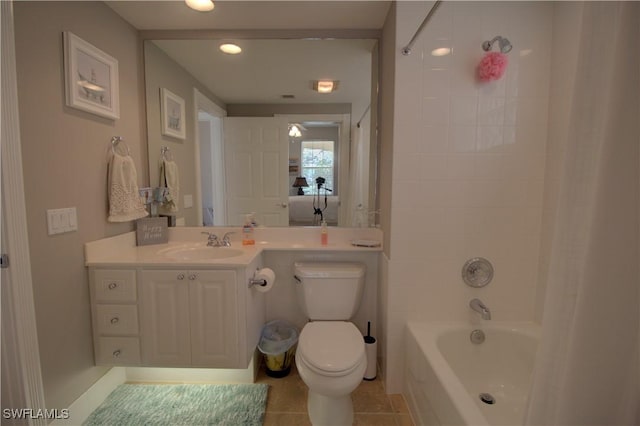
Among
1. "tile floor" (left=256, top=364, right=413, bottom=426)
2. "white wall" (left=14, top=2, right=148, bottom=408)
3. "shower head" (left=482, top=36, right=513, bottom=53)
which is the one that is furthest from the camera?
"tile floor" (left=256, top=364, right=413, bottom=426)

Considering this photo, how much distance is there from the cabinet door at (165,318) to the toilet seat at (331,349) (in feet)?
2.24

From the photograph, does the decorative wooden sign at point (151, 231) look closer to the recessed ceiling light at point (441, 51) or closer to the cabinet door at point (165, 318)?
the cabinet door at point (165, 318)

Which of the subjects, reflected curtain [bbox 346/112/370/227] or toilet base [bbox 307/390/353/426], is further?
reflected curtain [bbox 346/112/370/227]

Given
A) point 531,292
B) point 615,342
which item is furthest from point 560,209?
point 531,292

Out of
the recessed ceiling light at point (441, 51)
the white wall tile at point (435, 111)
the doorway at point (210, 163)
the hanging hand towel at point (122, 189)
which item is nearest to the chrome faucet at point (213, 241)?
the doorway at point (210, 163)

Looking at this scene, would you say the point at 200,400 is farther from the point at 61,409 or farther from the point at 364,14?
the point at 364,14

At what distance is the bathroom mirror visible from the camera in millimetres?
2070

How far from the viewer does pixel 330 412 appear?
1.51 meters

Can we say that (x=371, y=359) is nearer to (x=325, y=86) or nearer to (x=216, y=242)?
(x=216, y=242)

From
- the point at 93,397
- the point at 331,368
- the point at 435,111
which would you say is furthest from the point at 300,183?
the point at 93,397

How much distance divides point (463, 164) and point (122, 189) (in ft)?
6.57

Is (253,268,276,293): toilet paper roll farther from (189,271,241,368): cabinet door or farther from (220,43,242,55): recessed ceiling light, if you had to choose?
(220,43,242,55): recessed ceiling light

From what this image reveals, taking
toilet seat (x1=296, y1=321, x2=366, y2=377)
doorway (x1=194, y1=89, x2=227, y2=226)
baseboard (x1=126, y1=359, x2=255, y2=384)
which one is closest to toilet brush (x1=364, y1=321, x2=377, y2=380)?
toilet seat (x1=296, y1=321, x2=366, y2=377)

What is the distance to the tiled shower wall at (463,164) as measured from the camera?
1.62 metres
